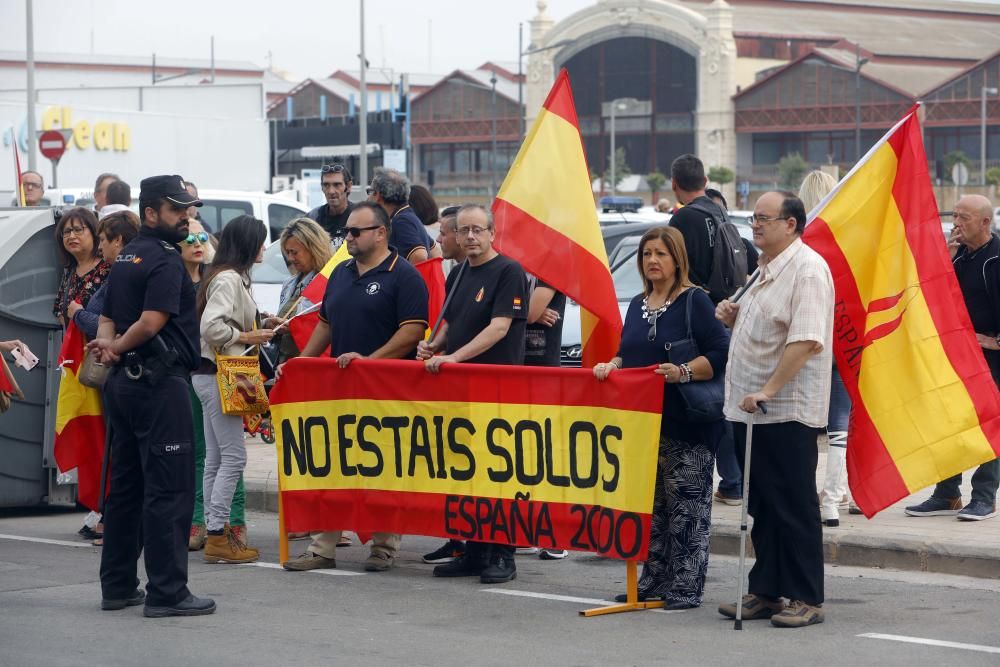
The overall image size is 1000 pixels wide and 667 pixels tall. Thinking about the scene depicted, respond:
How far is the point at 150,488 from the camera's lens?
24.1 feet

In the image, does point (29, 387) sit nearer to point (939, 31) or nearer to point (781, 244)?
point (781, 244)

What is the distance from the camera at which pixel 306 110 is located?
94625 millimetres

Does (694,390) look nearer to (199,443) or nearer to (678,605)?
(678,605)

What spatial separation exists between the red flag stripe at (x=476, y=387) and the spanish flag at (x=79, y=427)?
164cm

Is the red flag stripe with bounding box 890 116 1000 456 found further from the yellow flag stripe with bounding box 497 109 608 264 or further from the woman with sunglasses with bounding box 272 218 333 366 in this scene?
the woman with sunglasses with bounding box 272 218 333 366

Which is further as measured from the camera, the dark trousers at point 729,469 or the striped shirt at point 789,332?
the dark trousers at point 729,469

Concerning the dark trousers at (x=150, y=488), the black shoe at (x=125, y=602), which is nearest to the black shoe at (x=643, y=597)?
the dark trousers at (x=150, y=488)

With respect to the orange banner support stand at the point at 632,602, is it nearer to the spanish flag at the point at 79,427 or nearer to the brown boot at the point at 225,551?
the brown boot at the point at 225,551

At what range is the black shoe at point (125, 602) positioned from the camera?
744 cm

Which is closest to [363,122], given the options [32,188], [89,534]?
[32,188]

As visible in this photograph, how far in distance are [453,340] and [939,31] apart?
301 ft

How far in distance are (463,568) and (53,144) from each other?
1696 cm

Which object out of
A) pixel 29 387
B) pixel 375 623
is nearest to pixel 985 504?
pixel 375 623

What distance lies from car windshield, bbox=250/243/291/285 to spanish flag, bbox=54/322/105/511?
6.08 m
